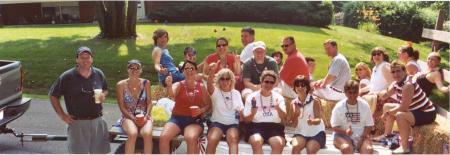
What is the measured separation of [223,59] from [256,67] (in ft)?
1.83

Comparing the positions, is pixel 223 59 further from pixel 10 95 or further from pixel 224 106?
pixel 10 95

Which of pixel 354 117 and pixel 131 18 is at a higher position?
pixel 131 18

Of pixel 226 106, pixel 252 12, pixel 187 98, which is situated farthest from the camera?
pixel 252 12

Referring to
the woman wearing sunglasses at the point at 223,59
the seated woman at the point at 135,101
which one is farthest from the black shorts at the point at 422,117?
the seated woman at the point at 135,101

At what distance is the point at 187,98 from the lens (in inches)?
225

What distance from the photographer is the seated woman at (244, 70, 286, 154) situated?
544cm

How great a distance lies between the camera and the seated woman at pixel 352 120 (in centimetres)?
520

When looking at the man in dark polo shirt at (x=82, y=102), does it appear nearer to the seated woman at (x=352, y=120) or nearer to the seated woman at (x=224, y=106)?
the seated woman at (x=224, y=106)

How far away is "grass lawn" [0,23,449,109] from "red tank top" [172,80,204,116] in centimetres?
697

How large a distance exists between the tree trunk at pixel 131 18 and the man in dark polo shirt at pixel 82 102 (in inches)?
434

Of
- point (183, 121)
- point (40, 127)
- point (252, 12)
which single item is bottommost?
point (40, 127)

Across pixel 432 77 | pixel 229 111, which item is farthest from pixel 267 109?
pixel 432 77

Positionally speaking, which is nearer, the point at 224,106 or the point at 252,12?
the point at 224,106

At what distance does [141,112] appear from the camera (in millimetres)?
5699
